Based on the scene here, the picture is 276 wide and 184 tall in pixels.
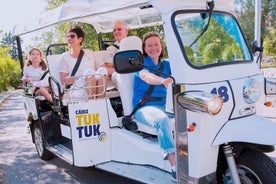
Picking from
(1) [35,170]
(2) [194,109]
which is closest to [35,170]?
(1) [35,170]

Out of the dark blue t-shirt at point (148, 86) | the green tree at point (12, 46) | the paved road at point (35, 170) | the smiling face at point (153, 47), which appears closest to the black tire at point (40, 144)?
the paved road at point (35, 170)

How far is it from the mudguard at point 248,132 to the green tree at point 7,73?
22.9m

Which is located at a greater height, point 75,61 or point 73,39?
point 73,39

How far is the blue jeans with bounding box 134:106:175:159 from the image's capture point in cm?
334

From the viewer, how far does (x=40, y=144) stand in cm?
582

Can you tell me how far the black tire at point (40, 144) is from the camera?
18.7 ft

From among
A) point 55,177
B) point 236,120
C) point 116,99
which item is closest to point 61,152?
point 55,177

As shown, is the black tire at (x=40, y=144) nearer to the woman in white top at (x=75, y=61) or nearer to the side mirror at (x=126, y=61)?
the woman in white top at (x=75, y=61)

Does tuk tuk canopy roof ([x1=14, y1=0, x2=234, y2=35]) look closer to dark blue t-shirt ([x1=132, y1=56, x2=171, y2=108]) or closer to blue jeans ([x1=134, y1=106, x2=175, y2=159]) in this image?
dark blue t-shirt ([x1=132, y1=56, x2=171, y2=108])

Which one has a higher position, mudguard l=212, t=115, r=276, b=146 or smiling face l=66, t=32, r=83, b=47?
smiling face l=66, t=32, r=83, b=47

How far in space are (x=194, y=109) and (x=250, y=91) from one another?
0.60m

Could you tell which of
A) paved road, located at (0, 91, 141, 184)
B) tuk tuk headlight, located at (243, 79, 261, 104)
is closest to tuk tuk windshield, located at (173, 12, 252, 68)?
tuk tuk headlight, located at (243, 79, 261, 104)

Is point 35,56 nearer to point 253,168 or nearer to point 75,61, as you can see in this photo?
point 75,61

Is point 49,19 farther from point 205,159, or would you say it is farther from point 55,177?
point 205,159
